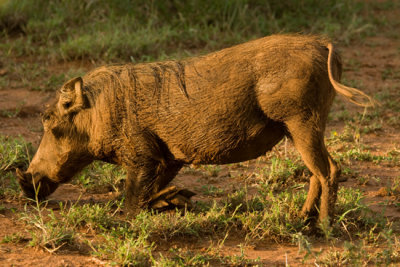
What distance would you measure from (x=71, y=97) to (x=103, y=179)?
940 millimetres

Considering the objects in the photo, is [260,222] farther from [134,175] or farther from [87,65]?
[87,65]

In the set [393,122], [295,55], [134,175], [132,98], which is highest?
[295,55]

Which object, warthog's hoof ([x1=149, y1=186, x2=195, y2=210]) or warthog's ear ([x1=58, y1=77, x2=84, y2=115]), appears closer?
warthog's ear ([x1=58, y1=77, x2=84, y2=115])

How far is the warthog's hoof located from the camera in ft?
13.9

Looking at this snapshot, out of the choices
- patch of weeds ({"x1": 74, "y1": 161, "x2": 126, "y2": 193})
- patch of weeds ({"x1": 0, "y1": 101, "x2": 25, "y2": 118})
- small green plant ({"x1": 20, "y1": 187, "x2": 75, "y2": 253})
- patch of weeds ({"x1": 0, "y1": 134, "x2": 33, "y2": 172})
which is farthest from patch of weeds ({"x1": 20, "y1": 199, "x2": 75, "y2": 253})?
patch of weeds ({"x1": 0, "y1": 101, "x2": 25, "y2": 118})

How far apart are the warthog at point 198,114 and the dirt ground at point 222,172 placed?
401 millimetres

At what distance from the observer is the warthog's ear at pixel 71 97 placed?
408 centimetres

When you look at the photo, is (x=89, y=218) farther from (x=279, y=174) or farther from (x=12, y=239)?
(x=279, y=174)

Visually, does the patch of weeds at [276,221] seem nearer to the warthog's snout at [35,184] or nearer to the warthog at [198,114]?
the warthog at [198,114]

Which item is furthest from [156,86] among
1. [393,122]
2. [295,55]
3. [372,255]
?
[393,122]

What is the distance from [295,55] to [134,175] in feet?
A: 4.30

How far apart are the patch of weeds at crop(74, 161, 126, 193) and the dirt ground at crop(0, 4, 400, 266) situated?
0.08m

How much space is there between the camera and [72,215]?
155 inches

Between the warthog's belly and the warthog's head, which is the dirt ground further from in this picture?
the warthog's belly
